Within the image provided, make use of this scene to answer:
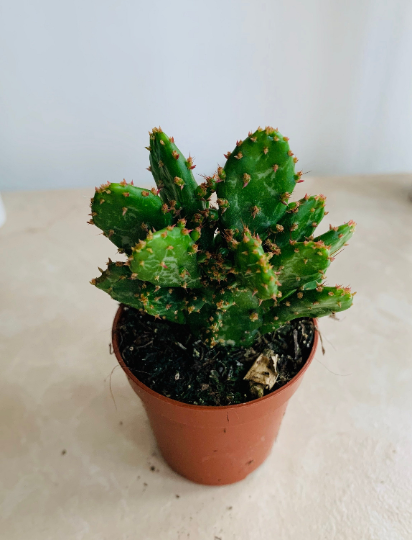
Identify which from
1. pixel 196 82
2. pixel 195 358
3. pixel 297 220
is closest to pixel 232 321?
pixel 195 358

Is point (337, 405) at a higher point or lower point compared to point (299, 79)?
lower

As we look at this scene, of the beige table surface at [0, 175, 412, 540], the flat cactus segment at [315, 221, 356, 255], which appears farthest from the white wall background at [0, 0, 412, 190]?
the flat cactus segment at [315, 221, 356, 255]

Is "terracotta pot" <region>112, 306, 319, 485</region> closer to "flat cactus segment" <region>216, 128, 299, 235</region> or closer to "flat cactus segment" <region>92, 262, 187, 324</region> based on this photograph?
"flat cactus segment" <region>92, 262, 187, 324</region>

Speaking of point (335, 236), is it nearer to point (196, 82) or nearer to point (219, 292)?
point (219, 292)

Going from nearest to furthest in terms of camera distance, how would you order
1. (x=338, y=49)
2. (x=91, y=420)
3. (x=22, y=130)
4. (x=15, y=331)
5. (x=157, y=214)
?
(x=157, y=214) < (x=91, y=420) < (x=15, y=331) < (x=338, y=49) < (x=22, y=130)

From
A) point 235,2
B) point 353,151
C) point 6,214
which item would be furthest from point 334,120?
point 6,214

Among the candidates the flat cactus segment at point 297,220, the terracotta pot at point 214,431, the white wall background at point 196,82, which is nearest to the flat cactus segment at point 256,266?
the flat cactus segment at point 297,220

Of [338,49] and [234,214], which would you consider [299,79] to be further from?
[234,214]
